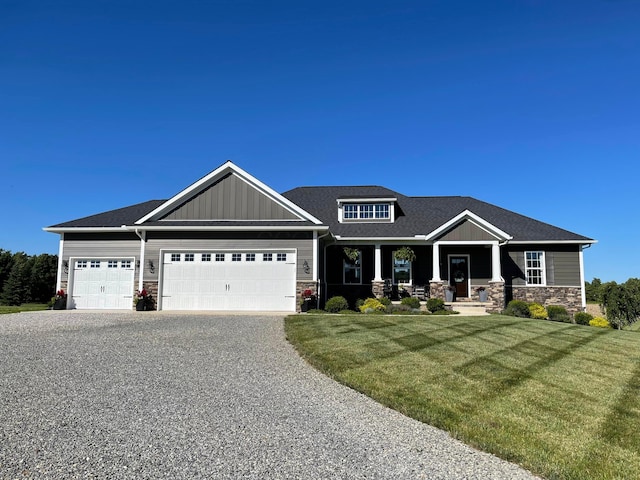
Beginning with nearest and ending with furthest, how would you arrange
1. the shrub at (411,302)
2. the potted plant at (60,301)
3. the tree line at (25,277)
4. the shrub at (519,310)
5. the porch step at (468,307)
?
the shrub at (519,310), the shrub at (411,302), the porch step at (468,307), the potted plant at (60,301), the tree line at (25,277)

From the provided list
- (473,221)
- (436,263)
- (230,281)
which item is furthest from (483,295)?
(230,281)

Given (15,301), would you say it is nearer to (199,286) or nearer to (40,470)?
(199,286)

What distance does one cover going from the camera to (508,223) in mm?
21672

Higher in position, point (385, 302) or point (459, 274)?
point (459, 274)

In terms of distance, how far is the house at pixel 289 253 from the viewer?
1712cm

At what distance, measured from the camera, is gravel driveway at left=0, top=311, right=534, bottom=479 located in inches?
136

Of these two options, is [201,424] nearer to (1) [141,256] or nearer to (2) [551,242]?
(1) [141,256]

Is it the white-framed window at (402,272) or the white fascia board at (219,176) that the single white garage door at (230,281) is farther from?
the white-framed window at (402,272)

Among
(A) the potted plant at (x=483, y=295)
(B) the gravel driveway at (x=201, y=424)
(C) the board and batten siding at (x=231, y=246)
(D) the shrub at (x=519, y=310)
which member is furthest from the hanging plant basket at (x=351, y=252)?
(B) the gravel driveway at (x=201, y=424)

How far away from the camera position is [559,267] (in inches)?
779

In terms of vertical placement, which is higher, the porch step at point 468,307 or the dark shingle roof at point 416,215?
the dark shingle roof at point 416,215

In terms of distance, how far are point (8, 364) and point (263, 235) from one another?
10724 mm

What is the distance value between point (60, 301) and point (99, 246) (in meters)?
2.76

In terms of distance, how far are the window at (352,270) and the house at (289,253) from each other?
1.9 inches
